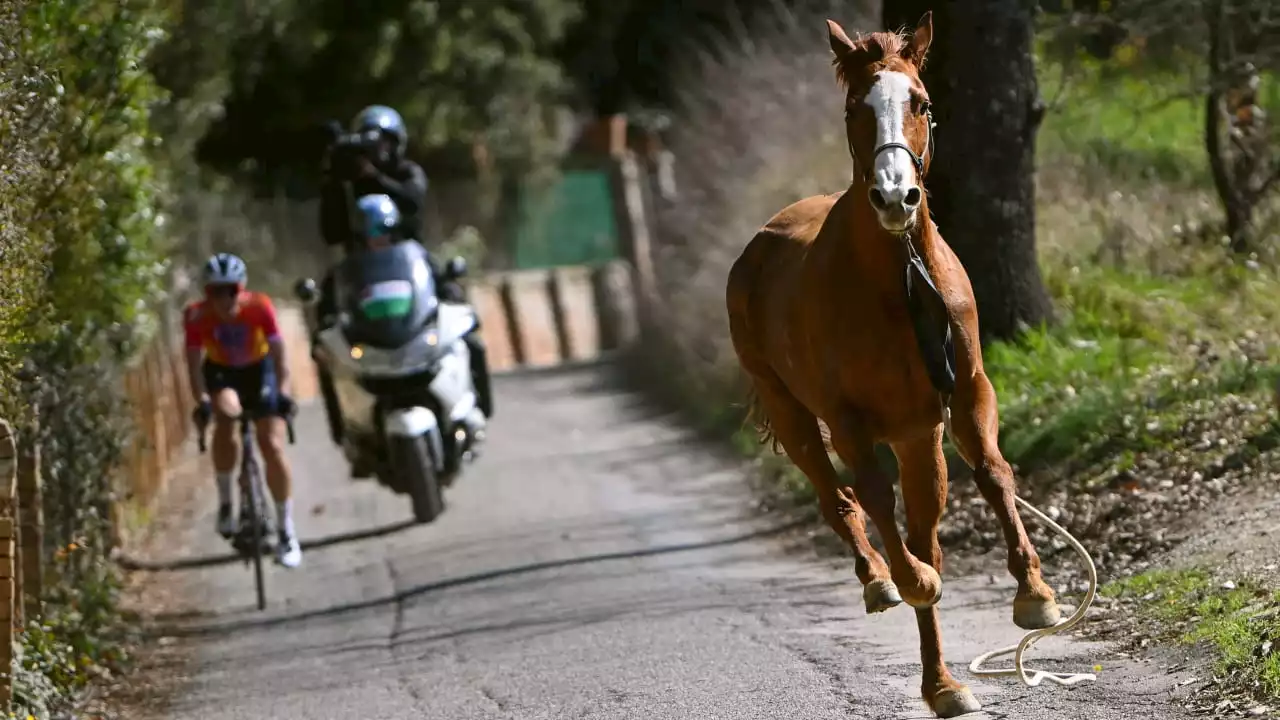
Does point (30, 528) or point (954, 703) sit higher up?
point (30, 528)

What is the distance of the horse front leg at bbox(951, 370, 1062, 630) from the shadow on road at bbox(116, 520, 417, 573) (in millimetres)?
7045

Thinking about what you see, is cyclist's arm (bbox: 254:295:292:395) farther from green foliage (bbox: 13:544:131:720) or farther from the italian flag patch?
green foliage (bbox: 13:544:131:720)

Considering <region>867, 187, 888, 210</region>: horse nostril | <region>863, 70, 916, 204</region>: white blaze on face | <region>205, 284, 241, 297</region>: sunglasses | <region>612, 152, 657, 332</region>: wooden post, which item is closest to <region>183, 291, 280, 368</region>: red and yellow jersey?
<region>205, 284, 241, 297</region>: sunglasses

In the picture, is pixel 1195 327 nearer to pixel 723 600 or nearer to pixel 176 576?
pixel 723 600

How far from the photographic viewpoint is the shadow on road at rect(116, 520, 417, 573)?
42.4 feet

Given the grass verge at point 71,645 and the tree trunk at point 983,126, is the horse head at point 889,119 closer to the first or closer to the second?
the grass verge at point 71,645

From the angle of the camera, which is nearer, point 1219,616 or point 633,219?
point 1219,616

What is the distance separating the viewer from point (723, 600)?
9867mm

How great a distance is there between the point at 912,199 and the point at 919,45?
2.84 feet

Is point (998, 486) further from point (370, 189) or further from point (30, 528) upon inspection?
point (370, 189)

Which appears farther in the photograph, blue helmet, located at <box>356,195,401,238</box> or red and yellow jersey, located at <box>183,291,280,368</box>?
blue helmet, located at <box>356,195,401,238</box>

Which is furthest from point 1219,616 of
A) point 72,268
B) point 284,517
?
point 284,517

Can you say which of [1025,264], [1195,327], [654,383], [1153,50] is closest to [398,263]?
[1025,264]

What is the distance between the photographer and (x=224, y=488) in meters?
12.0
